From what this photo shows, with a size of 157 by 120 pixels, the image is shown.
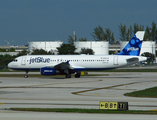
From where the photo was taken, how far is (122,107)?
49.1 ft

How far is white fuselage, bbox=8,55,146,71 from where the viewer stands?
4569 centimetres

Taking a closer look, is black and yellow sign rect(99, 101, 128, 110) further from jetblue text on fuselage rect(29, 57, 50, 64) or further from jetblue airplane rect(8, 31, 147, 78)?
jetblue text on fuselage rect(29, 57, 50, 64)

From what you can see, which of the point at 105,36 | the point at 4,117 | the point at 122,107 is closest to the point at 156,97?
the point at 122,107

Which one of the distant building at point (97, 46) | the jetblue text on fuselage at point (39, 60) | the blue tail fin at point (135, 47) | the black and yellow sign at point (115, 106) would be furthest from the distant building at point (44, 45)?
the black and yellow sign at point (115, 106)

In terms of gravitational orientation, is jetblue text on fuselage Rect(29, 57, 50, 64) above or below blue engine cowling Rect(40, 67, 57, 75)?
above

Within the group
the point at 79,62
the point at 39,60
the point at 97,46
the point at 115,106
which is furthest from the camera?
the point at 97,46

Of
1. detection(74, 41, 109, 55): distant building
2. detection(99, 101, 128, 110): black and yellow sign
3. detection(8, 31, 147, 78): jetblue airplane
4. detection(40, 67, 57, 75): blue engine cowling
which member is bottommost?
detection(99, 101, 128, 110): black and yellow sign

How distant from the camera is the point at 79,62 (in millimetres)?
46688

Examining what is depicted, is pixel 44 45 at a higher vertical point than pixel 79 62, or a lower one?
higher

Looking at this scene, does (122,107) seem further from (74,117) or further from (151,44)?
(151,44)

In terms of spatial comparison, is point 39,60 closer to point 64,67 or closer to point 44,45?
point 64,67

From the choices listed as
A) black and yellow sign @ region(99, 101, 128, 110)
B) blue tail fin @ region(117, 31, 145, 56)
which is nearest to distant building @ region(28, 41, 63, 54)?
blue tail fin @ region(117, 31, 145, 56)

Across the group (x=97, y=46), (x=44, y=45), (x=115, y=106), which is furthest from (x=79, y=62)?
(x=44, y=45)

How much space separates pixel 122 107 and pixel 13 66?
36.6 meters
